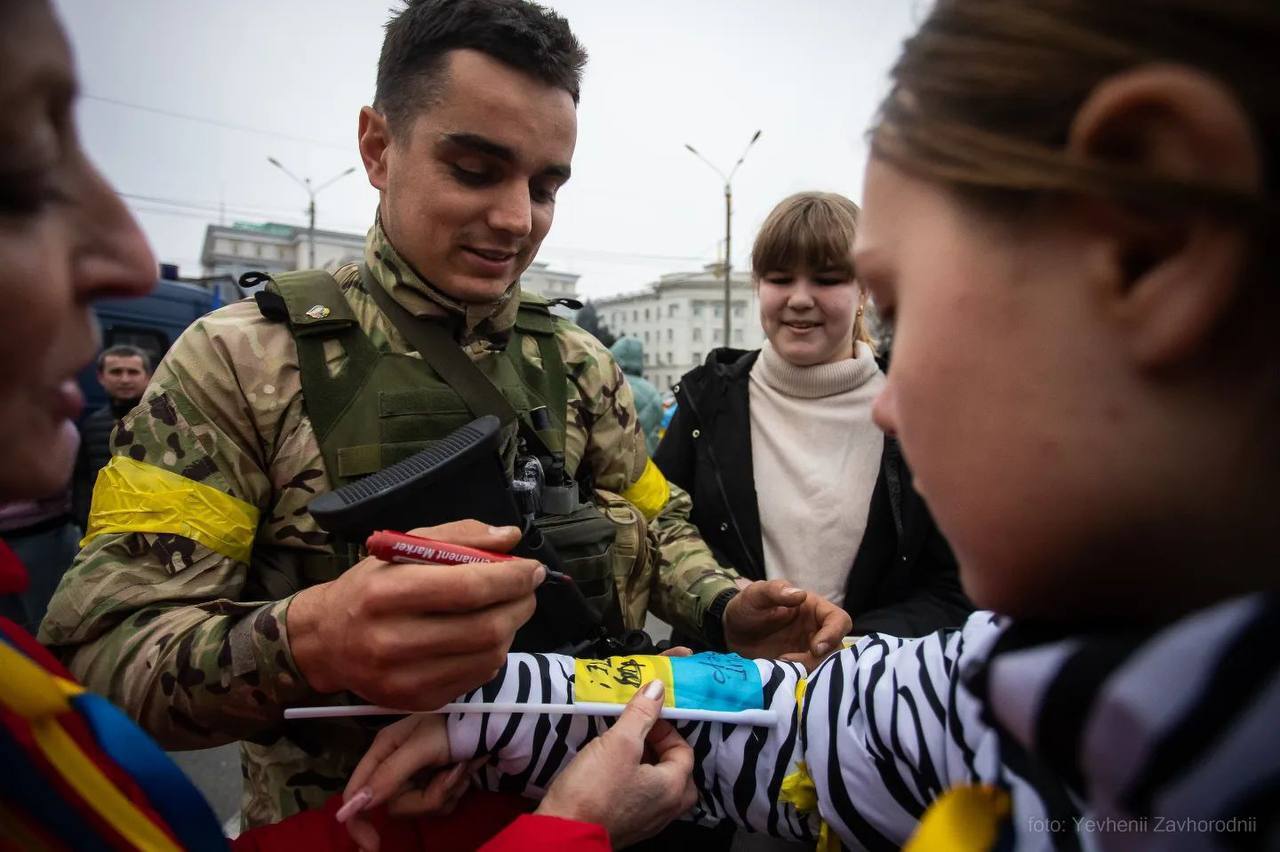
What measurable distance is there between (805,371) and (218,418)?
65.6 inches

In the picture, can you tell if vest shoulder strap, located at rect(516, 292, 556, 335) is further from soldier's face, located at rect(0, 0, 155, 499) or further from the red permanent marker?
soldier's face, located at rect(0, 0, 155, 499)

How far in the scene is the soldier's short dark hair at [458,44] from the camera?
143 centimetres

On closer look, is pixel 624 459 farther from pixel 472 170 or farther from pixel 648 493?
pixel 472 170

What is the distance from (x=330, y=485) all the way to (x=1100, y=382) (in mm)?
1206

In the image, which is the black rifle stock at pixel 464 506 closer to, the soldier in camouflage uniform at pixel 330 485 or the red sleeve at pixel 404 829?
the soldier in camouflage uniform at pixel 330 485

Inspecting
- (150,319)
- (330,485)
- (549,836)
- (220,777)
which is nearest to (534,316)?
(330,485)

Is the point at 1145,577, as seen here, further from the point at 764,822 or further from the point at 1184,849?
the point at 764,822

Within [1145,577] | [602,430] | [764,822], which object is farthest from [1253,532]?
[602,430]

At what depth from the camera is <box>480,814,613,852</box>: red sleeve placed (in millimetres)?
847

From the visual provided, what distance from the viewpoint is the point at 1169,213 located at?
1.53ft

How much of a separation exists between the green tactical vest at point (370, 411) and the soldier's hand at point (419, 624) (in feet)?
1.09

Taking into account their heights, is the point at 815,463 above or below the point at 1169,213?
below

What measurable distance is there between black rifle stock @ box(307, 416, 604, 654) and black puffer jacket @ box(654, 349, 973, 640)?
91cm

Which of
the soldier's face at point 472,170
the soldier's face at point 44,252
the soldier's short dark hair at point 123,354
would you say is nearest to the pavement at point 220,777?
the soldier's face at point 472,170
